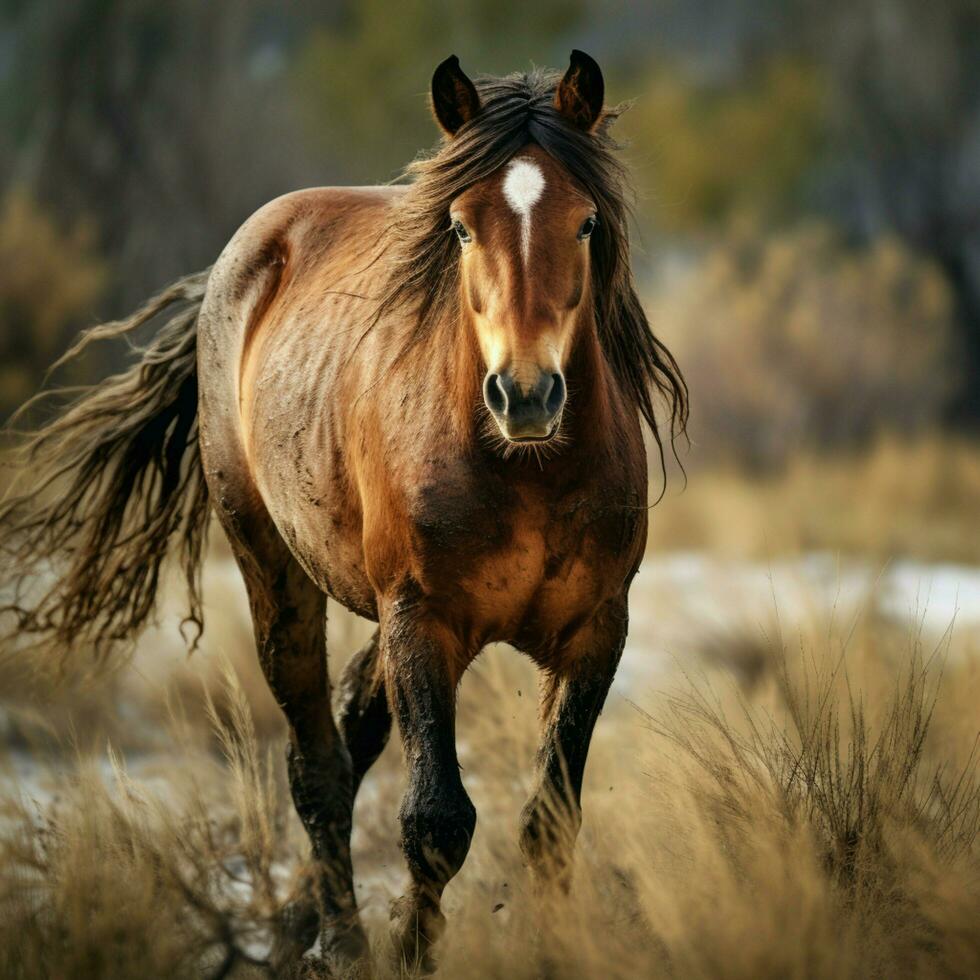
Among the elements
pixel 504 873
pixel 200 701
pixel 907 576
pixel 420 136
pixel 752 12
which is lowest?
pixel 504 873

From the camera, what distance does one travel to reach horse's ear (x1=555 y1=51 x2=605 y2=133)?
319cm

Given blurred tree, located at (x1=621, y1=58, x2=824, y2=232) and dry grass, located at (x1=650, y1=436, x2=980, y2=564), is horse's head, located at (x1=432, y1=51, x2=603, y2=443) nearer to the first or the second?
dry grass, located at (x1=650, y1=436, x2=980, y2=564)

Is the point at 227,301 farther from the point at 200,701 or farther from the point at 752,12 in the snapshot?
the point at 752,12

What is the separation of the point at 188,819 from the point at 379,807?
1.01 metres

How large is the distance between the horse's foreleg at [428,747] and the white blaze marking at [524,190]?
920 mm

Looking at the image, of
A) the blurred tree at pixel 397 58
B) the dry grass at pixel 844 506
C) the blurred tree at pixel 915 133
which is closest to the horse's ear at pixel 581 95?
the dry grass at pixel 844 506

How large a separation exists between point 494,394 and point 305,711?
1.81 meters

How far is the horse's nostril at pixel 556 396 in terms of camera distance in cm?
278

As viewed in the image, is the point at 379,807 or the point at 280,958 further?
the point at 379,807

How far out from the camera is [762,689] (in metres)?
5.93

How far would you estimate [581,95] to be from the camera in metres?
3.24

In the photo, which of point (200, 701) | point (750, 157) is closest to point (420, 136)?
point (750, 157)

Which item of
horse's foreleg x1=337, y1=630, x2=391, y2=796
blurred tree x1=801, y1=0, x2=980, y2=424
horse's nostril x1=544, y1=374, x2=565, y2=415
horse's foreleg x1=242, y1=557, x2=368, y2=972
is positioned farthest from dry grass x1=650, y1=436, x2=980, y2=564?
horse's nostril x1=544, y1=374, x2=565, y2=415

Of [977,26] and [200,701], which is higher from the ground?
[977,26]
